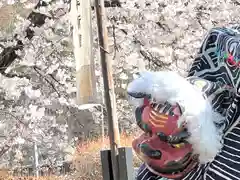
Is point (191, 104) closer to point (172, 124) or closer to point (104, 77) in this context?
point (172, 124)

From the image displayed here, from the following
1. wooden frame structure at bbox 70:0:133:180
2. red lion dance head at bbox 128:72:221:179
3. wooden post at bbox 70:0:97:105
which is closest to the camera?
red lion dance head at bbox 128:72:221:179

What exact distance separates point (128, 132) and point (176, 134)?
4750 mm

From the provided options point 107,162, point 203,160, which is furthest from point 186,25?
point 203,160

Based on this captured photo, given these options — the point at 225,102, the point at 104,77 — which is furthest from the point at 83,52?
the point at 225,102

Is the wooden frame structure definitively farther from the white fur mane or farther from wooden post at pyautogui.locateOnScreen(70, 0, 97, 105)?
the white fur mane

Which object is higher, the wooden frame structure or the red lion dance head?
the red lion dance head

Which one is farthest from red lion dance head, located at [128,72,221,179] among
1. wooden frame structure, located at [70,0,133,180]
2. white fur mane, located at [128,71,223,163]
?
wooden frame structure, located at [70,0,133,180]

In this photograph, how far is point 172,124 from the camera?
0.97 meters

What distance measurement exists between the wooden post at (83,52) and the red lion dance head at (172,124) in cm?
69

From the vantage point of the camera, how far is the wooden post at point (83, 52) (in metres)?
1.71

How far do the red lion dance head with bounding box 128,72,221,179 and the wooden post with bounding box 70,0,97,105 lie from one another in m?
0.69

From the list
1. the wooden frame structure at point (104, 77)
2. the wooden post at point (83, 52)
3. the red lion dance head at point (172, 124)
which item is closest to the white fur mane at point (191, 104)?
the red lion dance head at point (172, 124)

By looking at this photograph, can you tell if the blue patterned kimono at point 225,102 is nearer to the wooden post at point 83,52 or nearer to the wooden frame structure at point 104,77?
the wooden frame structure at point 104,77

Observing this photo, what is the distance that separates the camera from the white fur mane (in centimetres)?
98
